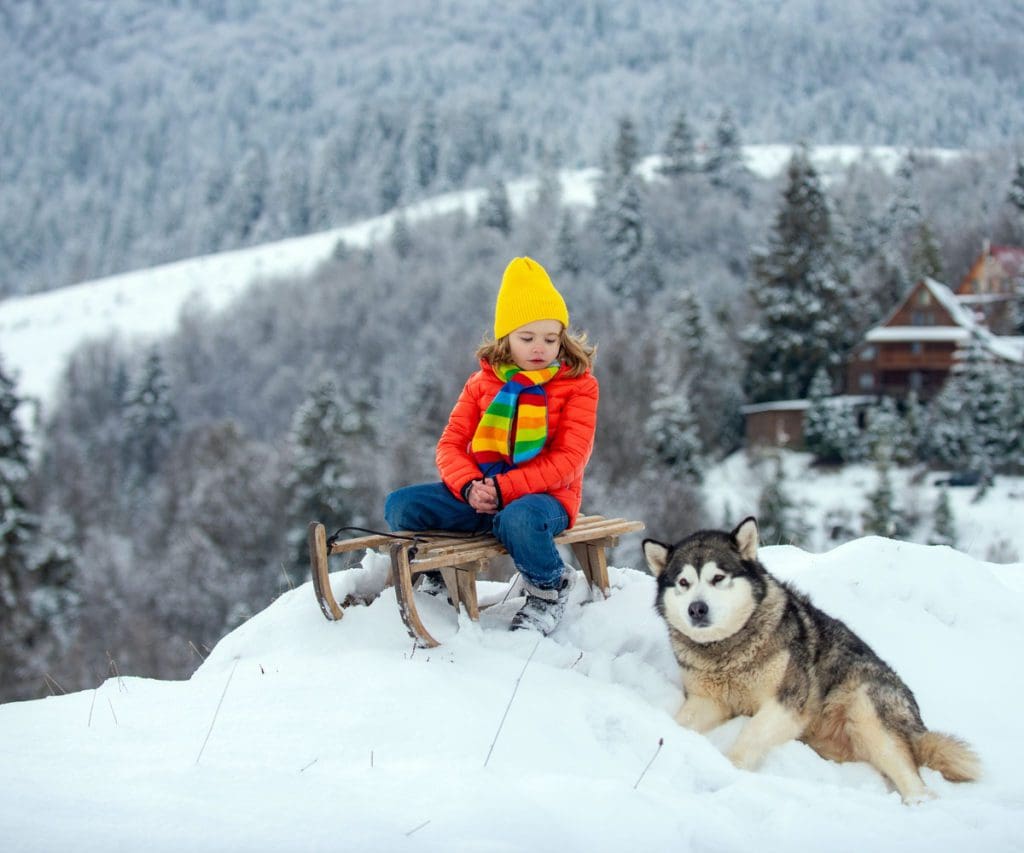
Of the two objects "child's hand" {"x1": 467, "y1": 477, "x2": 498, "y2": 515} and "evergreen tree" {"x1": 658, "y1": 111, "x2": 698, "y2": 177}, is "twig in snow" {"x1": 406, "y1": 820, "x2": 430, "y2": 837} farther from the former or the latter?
"evergreen tree" {"x1": 658, "y1": 111, "x2": 698, "y2": 177}

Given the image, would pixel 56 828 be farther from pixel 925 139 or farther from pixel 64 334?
pixel 925 139

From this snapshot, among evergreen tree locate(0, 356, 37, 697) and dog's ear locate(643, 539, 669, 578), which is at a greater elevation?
dog's ear locate(643, 539, 669, 578)

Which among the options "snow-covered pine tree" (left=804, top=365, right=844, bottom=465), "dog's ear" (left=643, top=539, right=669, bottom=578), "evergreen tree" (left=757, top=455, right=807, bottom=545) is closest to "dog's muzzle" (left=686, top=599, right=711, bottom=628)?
"dog's ear" (left=643, top=539, right=669, bottom=578)

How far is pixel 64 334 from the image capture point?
7531cm

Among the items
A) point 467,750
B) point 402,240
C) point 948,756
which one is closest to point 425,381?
point 402,240

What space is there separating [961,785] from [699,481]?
3707 centimetres

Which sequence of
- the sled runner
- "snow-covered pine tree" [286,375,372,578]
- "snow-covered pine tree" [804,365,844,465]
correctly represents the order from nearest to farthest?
1. the sled runner
2. "snow-covered pine tree" [286,375,372,578]
3. "snow-covered pine tree" [804,365,844,465]

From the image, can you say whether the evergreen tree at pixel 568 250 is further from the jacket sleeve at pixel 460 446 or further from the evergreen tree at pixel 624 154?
the jacket sleeve at pixel 460 446

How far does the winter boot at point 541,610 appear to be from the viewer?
15.2 feet

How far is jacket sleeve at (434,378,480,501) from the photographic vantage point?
488 cm

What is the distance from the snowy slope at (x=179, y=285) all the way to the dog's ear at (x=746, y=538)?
7118 centimetres

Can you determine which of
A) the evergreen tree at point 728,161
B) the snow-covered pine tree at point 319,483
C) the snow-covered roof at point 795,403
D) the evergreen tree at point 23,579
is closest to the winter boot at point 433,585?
the evergreen tree at point 23,579

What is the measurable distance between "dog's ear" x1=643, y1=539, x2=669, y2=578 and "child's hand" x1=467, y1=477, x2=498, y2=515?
84 cm

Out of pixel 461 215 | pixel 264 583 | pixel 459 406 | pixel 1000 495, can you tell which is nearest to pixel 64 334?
pixel 461 215
